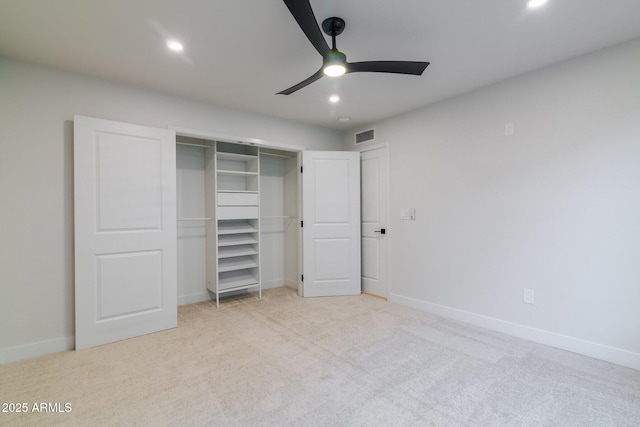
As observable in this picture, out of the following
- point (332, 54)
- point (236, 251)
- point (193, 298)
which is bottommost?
point (193, 298)

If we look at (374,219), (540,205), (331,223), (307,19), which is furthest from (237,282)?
(540,205)

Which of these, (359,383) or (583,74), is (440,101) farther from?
(359,383)

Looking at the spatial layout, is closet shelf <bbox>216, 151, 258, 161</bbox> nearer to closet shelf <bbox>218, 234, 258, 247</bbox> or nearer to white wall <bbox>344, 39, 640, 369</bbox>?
closet shelf <bbox>218, 234, 258, 247</bbox>

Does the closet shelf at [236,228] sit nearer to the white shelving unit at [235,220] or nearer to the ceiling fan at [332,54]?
the white shelving unit at [235,220]

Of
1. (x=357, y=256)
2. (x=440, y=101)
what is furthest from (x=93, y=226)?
(x=440, y=101)

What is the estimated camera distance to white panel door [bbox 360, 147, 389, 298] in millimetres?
4277

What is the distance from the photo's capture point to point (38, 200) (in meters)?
2.62

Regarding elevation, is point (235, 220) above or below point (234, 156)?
below

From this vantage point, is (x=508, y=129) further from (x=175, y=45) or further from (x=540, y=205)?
(x=175, y=45)

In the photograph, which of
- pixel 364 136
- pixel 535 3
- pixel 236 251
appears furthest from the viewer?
pixel 364 136

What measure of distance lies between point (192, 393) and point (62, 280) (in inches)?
68.9

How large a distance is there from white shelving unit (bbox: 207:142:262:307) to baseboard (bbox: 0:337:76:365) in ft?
4.94

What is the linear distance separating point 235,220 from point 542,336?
385 cm

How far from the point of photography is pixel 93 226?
Result: 276 cm
